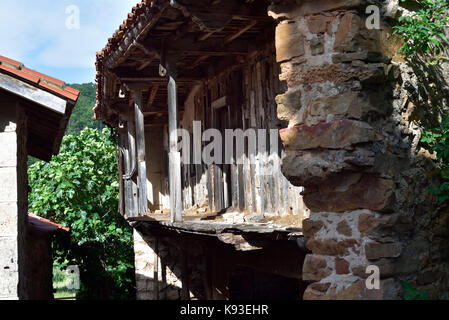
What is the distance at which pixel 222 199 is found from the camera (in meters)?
8.09

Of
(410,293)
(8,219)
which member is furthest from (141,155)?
(410,293)

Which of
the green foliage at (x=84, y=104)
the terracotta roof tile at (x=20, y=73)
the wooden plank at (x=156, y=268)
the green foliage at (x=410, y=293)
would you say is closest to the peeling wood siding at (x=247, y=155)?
the wooden plank at (x=156, y=268)

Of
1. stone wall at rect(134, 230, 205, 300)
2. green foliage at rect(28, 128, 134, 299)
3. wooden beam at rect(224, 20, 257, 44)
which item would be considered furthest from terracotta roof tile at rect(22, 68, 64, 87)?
A: green foliage at rect(28, 128, 134, 299)

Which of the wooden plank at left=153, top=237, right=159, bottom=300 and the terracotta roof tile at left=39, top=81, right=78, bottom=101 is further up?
the terracotta roof tile at left=39, top=81, right=78, bottom=101

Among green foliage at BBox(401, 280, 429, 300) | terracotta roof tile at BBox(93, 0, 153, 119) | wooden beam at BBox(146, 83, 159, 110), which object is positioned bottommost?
green foliage at BBox(401, 280, 429, 300)

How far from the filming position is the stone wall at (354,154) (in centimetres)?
353

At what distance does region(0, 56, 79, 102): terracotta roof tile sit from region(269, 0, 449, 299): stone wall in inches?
111

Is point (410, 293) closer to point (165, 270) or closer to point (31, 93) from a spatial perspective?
point (31, 93)

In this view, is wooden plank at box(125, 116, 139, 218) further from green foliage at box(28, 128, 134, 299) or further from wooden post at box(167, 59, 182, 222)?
green foliage at box(28, 128, 134, 299)

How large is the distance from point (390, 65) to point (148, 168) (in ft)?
33.6

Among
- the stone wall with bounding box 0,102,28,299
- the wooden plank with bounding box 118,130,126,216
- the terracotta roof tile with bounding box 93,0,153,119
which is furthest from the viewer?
the wooden plank with bounding box 118,130,126,216

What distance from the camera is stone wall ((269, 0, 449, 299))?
353cm

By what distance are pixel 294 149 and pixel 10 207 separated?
330 cm
